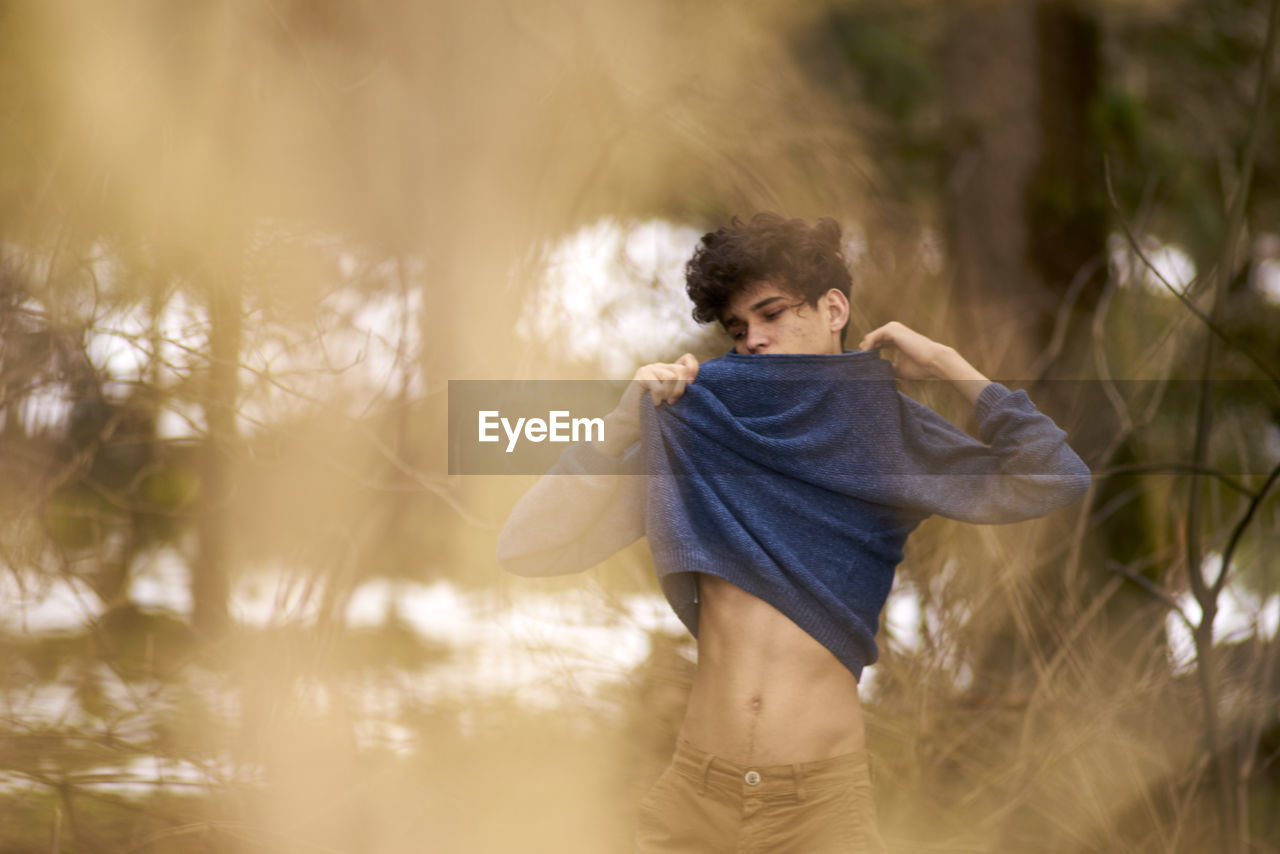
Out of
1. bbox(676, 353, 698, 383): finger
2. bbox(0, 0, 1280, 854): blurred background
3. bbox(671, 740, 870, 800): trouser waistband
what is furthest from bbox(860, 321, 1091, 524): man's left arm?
bbox(0, 0, 1280, 854): blurred background

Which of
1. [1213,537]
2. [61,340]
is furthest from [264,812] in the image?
[1213,537]

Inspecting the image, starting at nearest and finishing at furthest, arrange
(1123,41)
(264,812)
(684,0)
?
(264,812)
(684,0)
(1123,41)

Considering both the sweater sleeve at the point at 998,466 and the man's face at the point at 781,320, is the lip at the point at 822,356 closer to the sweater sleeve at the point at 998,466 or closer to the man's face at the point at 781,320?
the man's face at the point at 781,320

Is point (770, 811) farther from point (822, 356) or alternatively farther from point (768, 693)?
point (822, 356)

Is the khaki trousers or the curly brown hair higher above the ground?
the curly brown hair

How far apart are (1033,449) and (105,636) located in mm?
2370

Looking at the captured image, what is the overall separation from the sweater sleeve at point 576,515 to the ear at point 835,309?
1.22 ft

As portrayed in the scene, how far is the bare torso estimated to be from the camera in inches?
58.4

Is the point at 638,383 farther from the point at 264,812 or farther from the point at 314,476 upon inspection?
the point at 264,812

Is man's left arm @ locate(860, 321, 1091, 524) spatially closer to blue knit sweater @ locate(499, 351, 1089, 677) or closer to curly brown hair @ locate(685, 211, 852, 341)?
blue knit sweater @ locate(499, 351, 1089, 677)

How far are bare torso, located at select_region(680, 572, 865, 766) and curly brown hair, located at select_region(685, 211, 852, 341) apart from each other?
0.46 m

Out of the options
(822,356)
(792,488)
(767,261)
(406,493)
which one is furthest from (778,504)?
(406,493)

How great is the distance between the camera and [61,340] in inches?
103

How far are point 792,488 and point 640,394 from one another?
11.0 inches
